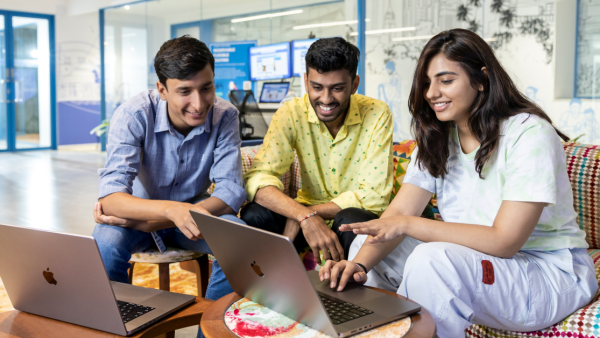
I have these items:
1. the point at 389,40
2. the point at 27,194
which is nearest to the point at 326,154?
the point at 389,40

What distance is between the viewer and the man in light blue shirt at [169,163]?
172cm

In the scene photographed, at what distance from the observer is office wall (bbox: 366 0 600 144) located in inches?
148

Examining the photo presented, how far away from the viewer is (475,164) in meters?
1.48

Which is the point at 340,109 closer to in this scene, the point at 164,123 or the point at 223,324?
the point at 164,123

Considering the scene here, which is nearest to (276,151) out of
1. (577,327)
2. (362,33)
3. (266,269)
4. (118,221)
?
(118,221)

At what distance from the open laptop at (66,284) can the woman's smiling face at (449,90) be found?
890 mm

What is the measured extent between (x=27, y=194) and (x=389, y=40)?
13.6ft

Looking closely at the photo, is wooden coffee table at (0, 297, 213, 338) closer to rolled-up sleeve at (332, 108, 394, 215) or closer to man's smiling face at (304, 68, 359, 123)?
rolled-up sleeve at (332, 108, 394, 215)

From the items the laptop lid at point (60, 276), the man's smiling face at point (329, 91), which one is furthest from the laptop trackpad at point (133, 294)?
the man's smiling face at point (329, 91)

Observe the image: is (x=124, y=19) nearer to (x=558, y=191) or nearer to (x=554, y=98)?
(x=554, y=98)

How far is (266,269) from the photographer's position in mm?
1065

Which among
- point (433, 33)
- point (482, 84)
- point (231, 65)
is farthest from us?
point (231, 65)

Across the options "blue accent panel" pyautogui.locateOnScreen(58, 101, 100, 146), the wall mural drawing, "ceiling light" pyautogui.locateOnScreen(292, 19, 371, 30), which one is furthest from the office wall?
"blue accent panel" pyautogui.locateOnScreen(58, 101, 100, 146)

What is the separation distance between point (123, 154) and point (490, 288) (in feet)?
4.25
